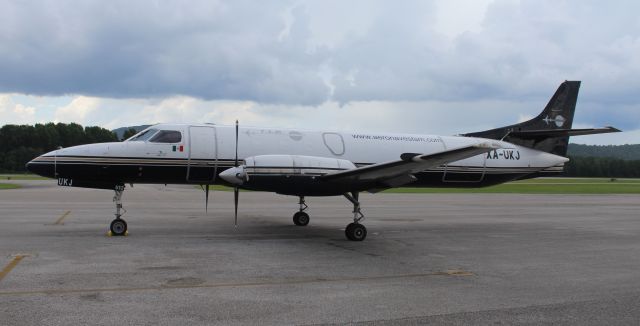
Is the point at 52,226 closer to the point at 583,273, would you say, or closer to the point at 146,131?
the point at 146,131

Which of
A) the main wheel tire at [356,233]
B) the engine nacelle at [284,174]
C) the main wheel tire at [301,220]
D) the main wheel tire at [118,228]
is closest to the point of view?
the engine nacelle at [284,174]

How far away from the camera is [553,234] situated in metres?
17.0

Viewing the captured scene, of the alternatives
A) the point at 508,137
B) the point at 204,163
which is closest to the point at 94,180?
the point at 204,163

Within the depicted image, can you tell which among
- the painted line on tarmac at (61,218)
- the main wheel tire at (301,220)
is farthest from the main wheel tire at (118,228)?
the main wheel tire at (301,220)

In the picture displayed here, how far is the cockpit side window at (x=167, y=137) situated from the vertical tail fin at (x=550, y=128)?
10821 mm

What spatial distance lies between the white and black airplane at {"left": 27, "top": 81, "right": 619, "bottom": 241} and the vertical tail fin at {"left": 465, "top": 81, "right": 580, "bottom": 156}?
71 millimetres

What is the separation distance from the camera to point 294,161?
525 inches

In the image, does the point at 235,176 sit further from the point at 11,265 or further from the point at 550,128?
the point at 550,128

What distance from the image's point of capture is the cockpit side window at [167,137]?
48.8ft

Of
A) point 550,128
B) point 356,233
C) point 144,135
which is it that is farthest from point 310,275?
point 550,128

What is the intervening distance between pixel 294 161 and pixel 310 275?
4.24 metres

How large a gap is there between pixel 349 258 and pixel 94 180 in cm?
748

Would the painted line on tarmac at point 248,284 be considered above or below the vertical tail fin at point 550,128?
below

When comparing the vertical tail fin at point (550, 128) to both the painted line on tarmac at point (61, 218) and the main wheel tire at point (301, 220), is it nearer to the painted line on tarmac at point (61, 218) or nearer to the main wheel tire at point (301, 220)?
the main wheel tire at point (301, 220)
